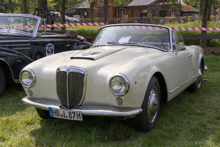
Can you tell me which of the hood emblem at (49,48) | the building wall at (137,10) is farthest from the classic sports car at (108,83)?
the building wall at (137,10)

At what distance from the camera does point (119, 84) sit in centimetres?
293

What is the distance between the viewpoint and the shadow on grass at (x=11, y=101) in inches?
169

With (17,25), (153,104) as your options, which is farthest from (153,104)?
(17,25)

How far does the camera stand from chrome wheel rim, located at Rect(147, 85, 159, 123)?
333cm

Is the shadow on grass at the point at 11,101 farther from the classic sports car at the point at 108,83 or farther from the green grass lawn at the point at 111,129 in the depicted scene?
the classic sports car at the point at 108,83

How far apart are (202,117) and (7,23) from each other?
4335 mm

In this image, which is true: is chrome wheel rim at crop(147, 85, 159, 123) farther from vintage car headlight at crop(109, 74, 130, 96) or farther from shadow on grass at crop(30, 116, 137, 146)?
vintage car headlight at crop(109, 74, 130, 96)

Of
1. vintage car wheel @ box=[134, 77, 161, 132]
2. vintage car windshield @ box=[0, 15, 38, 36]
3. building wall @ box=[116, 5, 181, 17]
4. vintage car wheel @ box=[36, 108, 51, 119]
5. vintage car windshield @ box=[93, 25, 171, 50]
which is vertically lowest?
vintage car wheel @ box=[36, 108, 51, 119]

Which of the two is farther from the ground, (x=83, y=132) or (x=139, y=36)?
(x=139, y=36)

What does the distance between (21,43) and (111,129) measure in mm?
2989

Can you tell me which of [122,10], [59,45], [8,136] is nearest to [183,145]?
[8,136]

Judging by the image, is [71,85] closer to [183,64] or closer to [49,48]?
[183,64]

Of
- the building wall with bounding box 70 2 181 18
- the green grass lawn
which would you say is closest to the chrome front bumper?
the green grass lawn

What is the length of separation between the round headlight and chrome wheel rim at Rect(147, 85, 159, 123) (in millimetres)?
1541
